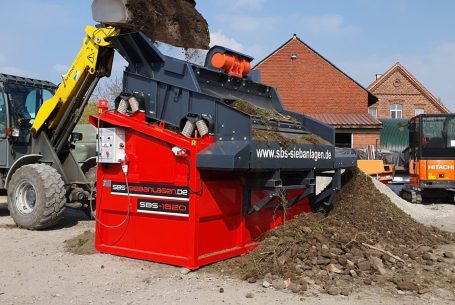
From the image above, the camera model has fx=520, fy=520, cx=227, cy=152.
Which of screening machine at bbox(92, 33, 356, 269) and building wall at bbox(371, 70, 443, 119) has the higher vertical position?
building wall at bbox(371, 70, 443, 119)

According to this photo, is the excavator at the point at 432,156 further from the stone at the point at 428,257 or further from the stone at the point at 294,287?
the stone at the point at 294,287

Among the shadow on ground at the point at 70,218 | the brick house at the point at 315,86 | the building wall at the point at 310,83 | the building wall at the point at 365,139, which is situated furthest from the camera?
the building wall at the point at 310,83

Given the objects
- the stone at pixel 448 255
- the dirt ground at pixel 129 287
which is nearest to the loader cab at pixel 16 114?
the dirt ground at pixel 129 287

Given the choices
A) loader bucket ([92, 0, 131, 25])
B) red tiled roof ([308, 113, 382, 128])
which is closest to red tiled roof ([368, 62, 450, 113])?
red tiled roof ([308, 113, 382, 128])

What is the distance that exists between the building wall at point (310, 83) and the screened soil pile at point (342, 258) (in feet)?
85.8

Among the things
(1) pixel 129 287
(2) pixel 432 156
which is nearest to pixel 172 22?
(1) pixel 129 287

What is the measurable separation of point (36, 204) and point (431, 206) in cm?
1098

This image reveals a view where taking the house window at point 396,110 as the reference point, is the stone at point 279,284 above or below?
below

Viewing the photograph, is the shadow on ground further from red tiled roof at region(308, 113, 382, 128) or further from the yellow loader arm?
red tiled roof at region(308, 113, 382, 128)

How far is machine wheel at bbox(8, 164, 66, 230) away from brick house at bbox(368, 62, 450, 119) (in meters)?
46.9

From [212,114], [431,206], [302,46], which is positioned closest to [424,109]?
[302,46]

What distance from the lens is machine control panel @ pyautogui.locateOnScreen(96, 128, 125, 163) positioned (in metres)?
6.38

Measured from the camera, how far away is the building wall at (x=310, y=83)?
3322cm

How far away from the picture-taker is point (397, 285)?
5.39m
